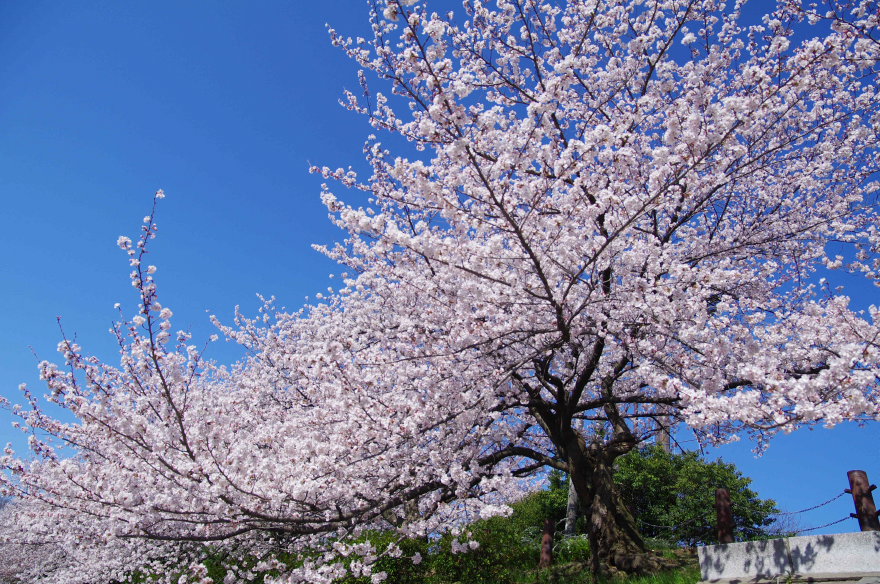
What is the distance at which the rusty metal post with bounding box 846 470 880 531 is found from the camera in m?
6.83

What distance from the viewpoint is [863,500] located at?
693 cm

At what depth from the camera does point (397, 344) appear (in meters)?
7.04

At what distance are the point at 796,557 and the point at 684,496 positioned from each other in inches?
311

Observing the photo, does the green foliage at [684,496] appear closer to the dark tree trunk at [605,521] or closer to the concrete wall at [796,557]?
the dark tree trunk at [605,521]

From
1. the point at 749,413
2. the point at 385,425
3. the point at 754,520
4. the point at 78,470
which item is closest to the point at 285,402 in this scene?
the point at 78,470

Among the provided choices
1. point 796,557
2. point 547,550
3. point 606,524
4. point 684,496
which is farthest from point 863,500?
point 684,496

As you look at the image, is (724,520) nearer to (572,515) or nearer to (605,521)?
(605,521)

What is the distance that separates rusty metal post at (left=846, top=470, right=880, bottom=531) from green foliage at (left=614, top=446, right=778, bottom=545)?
501cm

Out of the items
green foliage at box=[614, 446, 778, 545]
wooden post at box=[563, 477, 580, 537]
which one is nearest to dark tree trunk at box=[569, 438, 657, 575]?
green foliage at box=[614, 446, 778, 545]

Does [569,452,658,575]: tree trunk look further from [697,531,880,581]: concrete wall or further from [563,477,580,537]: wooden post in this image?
[563,477,580,537]: wooden post

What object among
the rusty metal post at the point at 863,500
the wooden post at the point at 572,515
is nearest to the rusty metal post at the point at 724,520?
the rusty metal post at the point at 863,500

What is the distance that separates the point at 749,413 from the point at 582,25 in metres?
7.29

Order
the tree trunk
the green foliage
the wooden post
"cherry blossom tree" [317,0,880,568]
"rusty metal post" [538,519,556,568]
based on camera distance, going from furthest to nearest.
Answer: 1. the wooden post
2. the green foliage
3. "rusty metal post" [538,519,556,568]
4. the tree trunk
5. "cherry blossom tree" [317,0,880,568]

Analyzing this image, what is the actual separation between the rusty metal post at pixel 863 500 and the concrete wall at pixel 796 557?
1.37 m
